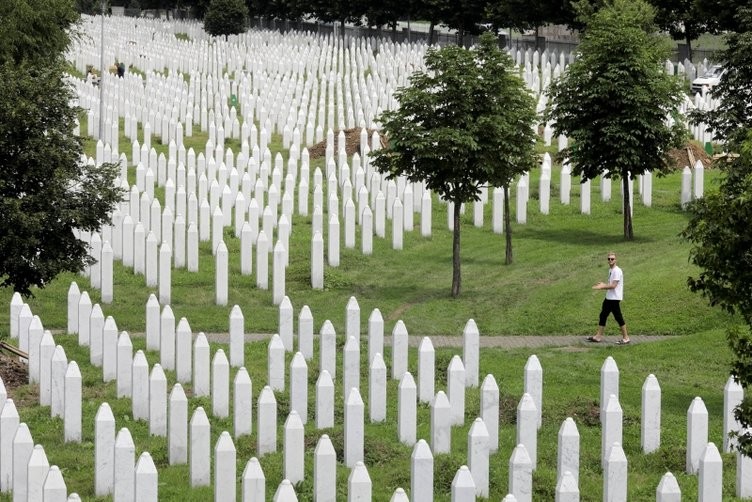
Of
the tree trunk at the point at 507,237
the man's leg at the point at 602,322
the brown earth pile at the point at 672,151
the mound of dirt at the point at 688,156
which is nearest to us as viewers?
the man's leg at the point at 602,322

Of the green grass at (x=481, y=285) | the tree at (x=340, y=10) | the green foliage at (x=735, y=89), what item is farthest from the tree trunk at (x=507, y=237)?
the tree at (x=340, y=10)

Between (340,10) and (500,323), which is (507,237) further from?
(340,10)

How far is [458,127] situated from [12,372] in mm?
9675

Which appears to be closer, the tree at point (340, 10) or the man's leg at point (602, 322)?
the man's leg at point (602, 322)

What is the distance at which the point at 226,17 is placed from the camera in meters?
79.6

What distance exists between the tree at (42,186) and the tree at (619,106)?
10357 millimetres

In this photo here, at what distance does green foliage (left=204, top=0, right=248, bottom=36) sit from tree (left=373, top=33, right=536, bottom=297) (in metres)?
52.3

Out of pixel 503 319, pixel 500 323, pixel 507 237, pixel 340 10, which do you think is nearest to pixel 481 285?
pixel 507 237

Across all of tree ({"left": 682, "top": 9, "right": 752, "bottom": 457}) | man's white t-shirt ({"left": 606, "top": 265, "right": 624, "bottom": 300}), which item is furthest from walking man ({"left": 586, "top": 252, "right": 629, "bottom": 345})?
tree ({"left": 682, "top": 9, "right": 752, "bottom": 457})

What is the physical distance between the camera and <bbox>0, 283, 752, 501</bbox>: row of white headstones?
15.0 meters

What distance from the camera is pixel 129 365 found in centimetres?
1945

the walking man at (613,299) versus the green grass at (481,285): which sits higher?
the walking man at (613,299)

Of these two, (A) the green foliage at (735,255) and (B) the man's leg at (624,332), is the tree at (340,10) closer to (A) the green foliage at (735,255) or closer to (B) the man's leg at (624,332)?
(B) the man's leg at (624,332)

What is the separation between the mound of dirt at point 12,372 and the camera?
798 inches
